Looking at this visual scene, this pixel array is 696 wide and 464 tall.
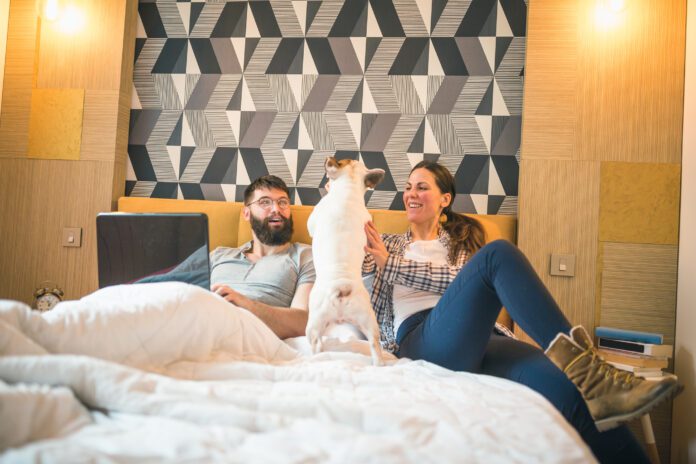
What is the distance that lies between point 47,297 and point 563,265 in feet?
8.22

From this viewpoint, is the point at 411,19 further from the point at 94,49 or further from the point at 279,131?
the point at 94,49

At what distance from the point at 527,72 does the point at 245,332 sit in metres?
1.92

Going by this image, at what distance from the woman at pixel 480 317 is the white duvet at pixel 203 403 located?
0.21 meters

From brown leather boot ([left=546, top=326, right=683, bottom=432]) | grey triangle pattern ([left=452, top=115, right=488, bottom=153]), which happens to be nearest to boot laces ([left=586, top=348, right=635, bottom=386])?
brown leather boot ([left=546, top=326, right=683, bottom=432])

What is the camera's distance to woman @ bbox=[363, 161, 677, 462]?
138cm

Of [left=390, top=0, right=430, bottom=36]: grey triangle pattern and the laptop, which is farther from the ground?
[left=390, top=0, right=430, bottom=36]: grey triangle pattern

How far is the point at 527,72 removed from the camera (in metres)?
2.63

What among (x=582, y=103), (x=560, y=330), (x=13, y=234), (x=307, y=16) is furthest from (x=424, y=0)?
(x=13, y=234)

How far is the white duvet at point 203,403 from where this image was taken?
0.84m

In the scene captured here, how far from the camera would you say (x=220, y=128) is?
2984 millimetres

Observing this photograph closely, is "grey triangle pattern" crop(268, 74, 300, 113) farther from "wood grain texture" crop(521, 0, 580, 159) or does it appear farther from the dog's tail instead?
the dog's tail

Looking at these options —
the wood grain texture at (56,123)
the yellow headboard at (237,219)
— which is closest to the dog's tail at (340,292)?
the yellow headboard at (237,219)

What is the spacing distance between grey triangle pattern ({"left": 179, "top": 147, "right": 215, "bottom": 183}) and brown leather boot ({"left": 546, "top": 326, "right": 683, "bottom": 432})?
2.15m

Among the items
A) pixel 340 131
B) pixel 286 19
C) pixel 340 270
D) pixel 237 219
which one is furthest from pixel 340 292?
pixel 286 19
